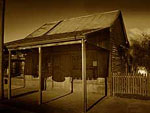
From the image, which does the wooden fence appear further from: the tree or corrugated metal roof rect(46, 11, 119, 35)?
the tree

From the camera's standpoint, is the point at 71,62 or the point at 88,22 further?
the point at 88,22

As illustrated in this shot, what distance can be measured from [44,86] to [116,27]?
7.56 metres

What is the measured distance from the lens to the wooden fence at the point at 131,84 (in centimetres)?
1005

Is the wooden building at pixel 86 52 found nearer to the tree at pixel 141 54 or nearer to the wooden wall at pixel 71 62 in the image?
the wooden wall at pixel 71 62

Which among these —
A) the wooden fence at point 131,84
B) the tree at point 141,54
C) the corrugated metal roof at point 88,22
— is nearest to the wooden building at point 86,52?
the corrugated metal roof at point 88,22

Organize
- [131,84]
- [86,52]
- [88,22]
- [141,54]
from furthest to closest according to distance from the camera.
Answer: [141,54] < [88,22] < [86,52] < [131,84]

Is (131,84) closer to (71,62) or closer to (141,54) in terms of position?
(71,62)

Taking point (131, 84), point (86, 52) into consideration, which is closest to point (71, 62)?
point (86, 52)

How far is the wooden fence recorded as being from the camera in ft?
33.0

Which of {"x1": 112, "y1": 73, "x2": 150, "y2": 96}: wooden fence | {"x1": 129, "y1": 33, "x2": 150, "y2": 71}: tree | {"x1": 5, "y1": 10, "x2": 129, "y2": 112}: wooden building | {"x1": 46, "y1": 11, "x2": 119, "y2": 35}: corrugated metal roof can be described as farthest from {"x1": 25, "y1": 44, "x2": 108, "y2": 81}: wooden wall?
{"x1": 129, "y1": 33, "x2": 150, "y2": 71}: tree

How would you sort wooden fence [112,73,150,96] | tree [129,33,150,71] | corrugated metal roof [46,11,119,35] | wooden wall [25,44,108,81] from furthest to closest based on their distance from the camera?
tree [129,33,150,71] → corrugated metal roof [46,11,119,35] → wooden wall [25,44,108,81] → wooden fence [112,73,150,96]

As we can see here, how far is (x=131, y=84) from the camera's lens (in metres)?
10.5

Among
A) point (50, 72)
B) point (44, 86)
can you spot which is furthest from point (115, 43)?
point (44, 86)

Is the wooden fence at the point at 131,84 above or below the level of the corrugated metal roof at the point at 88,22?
below
